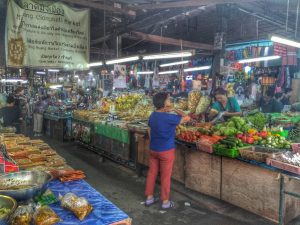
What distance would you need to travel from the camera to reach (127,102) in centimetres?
901

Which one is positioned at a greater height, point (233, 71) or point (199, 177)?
point (233, 71)

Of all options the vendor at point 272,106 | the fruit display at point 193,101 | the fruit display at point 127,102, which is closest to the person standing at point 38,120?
the fruit display at point 127,102

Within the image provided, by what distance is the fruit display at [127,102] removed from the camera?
29.2ft

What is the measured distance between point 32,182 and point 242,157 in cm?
314

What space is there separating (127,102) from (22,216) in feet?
23.9

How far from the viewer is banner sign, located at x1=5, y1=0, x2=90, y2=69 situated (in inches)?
182

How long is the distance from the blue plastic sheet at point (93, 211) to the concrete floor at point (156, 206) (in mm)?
1868

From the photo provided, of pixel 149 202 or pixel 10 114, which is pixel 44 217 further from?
pixel 10 114

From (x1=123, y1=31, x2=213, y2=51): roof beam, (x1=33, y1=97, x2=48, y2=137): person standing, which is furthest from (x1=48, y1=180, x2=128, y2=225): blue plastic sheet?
(x1=33, y1=97, x2=48, y2=137): person standing

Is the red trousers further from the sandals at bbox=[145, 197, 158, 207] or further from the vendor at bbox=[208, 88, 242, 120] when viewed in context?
the vendor at bbox=[208, 88, 242, 120]

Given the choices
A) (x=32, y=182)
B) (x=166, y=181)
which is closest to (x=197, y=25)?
(x=166, y=181)

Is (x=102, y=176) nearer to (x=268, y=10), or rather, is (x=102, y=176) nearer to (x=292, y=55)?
(x=268, y=10)

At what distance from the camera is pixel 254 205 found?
430 centimetres

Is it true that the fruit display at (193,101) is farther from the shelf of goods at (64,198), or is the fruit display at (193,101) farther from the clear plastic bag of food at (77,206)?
the clear plastic bag of food at (77,206)
